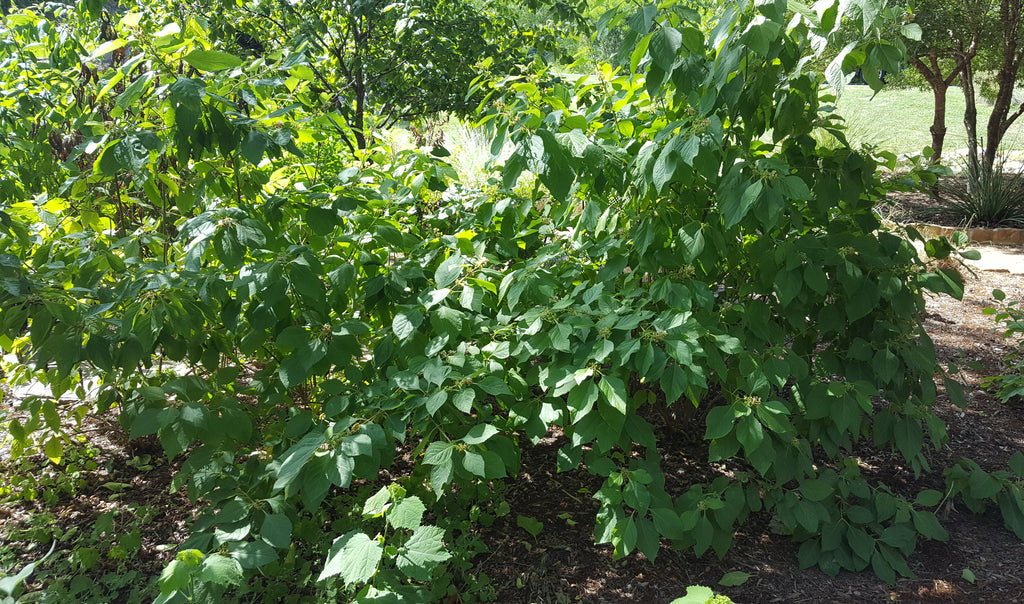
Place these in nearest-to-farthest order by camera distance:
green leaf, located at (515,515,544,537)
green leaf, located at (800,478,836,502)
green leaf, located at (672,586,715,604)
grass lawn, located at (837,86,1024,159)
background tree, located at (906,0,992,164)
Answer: green leaf, located at (672,586,715,604) → green leaf, located at (800,478,836,502) → green leaf, located at (515,515,544,537) → background tree, located at (906,0,992,164) → grass lawn, located at (837,86,1024,159)

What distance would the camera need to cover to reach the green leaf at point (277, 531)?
5.11 ft

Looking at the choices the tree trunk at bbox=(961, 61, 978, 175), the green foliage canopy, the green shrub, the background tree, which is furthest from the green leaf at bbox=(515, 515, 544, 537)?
the background tree

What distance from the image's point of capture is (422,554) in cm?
153

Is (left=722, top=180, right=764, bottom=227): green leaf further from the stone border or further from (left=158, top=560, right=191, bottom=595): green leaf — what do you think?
the stone border

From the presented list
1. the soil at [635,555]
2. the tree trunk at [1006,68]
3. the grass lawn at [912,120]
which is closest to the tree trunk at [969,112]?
the tree trunk at [1006,68]

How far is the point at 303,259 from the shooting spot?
175 centimetres

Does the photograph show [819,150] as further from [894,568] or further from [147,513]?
[147,513]

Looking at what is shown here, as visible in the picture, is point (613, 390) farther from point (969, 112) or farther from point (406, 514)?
point (969, 112)

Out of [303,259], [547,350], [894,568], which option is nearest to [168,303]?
[303,259]

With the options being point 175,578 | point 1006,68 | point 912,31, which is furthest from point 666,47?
point 1006,68

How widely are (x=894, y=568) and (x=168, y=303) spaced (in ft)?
7.20

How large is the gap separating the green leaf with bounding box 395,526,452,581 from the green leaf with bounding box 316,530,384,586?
6 cm

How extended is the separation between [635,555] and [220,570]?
1290mm

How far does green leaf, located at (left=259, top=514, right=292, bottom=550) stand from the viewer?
5.11 feet
